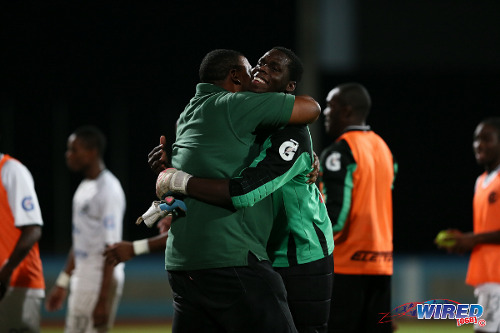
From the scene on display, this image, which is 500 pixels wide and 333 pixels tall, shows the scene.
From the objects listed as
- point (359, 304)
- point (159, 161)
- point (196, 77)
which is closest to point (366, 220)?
point (359, 304)

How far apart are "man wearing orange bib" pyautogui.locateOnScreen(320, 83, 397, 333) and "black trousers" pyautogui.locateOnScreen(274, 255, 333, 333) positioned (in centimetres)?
142

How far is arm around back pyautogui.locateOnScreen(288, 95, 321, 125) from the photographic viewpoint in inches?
149

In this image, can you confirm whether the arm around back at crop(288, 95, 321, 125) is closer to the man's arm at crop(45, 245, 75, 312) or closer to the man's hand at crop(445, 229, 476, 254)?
the man's hand at crop(445, 229, 476, 254)

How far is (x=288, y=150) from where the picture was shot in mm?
3768

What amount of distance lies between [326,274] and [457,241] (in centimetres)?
230

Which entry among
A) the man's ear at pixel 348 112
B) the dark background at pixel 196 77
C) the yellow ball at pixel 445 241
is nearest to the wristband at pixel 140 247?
the man's ear at pixel 348 112

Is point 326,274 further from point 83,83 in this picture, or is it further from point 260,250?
point 83,83

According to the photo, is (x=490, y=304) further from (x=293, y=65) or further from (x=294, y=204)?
(x=293, y=65)

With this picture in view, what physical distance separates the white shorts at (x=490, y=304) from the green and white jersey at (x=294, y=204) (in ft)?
7.36

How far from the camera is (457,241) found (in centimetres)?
629

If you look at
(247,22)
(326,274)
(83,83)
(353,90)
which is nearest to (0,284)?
(326,274)

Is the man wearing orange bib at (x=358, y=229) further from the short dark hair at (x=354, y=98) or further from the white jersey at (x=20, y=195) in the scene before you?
the white jersey at (x=20, y=195)

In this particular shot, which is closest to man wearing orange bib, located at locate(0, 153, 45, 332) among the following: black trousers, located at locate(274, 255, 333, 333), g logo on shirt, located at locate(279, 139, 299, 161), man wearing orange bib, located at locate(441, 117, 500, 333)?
black trousers, located at locate(274, 255, 333, 333)

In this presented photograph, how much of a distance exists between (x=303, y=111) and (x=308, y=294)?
1065 millimetres
